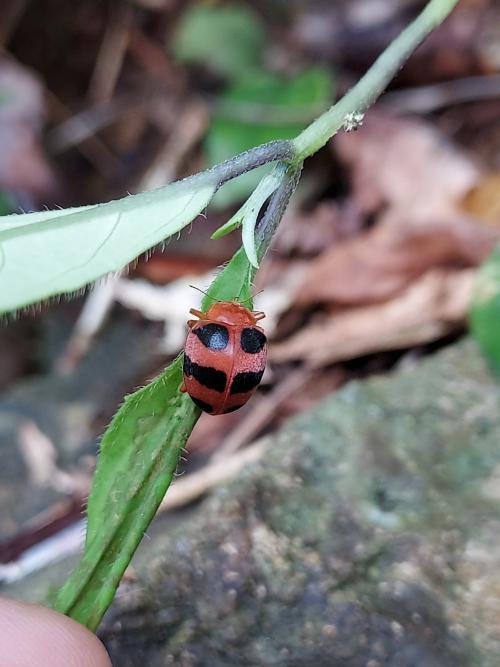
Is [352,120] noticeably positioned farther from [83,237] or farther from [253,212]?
[83,237]

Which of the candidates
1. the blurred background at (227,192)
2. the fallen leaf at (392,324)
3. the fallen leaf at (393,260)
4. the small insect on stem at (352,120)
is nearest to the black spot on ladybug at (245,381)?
the small insect on stem at (352,120)

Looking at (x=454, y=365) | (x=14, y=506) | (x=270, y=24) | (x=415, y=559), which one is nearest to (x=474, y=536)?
(x=415, y=559)

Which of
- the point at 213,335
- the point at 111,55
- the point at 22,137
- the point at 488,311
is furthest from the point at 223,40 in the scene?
the point at 213,335

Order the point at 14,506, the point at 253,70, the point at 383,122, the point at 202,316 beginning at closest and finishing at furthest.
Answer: the point at 202,316
the point at 14,506
the point at 383,122
the point at 253,70

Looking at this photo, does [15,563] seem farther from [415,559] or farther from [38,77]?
[38,77]

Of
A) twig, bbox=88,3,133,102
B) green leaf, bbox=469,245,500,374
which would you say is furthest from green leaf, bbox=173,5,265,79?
green leaf, bbox=469,245,500,374

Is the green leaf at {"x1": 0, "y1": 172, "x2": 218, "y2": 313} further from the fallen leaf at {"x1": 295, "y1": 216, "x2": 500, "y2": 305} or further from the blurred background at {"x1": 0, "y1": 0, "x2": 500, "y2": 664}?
the fallen leaf at {"x1": 295, "y1": 216, "x2": 500, "y2": 305}

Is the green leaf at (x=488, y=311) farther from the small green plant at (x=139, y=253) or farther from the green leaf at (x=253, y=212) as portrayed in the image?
the green leaf at (x=253, y=212)
